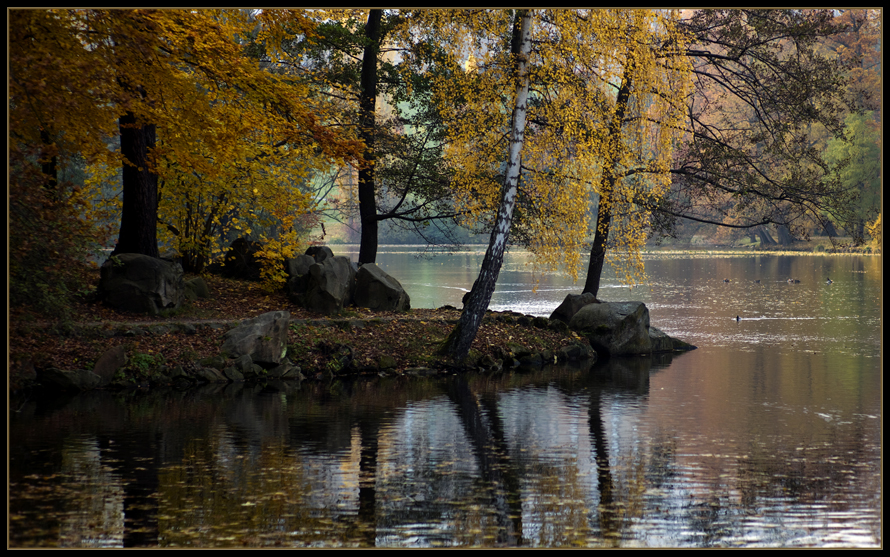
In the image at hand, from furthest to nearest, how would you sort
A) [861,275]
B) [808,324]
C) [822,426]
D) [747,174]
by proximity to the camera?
[861,275] < [808,324] < [747,174] < [822,426]

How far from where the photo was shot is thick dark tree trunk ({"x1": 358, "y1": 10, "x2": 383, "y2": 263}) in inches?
794

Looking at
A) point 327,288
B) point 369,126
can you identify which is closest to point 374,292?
point 327,288

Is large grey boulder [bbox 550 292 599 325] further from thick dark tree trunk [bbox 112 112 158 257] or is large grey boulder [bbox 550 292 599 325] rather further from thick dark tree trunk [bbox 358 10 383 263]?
thick dark tree trunk [bbox 112 112 158 257]

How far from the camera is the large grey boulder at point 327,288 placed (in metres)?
18.0

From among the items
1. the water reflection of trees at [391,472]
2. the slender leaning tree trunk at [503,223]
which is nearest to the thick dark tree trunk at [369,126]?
the slender leaning tree trunk at [503,223]

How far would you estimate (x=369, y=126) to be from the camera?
20281mm

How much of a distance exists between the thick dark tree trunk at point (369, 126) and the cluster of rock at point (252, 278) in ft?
3.21

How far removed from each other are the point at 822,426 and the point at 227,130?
10239 mm

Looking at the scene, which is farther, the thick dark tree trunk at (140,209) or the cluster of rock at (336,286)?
the cluster of rock at (336,286)

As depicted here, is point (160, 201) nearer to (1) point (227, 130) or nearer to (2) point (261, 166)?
(2) point (261, 166)

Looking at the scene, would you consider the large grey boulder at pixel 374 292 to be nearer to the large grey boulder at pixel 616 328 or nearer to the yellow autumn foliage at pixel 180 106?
the yellow autumn foliage at pixel 180 106

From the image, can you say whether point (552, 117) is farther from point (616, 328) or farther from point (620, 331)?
point (620, 331)

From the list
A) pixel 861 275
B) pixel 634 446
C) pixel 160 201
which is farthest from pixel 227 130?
pixel 861 275

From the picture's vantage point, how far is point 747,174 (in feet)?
66.5
